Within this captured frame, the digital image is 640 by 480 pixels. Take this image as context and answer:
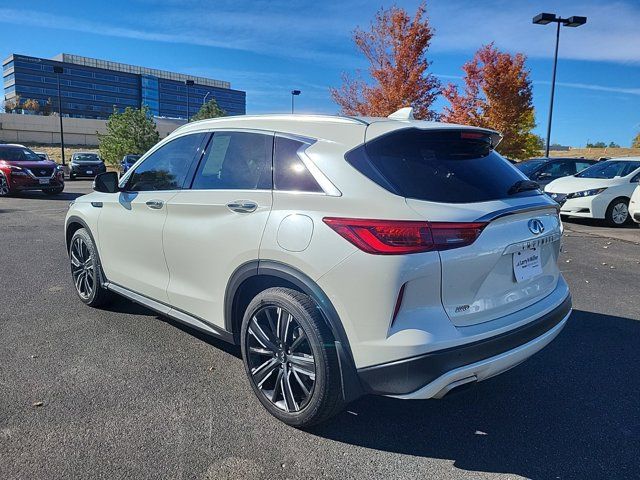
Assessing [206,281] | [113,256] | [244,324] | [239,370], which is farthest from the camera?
[113,256]

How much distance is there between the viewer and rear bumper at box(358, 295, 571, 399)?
234cm

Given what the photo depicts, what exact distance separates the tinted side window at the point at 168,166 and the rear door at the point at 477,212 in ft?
5.32

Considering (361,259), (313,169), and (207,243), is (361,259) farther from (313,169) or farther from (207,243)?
(207,243)

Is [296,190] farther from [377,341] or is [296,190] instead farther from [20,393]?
[20,393]

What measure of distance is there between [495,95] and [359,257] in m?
22.9

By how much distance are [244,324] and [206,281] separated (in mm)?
444

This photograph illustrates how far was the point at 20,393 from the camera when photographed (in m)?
3.17

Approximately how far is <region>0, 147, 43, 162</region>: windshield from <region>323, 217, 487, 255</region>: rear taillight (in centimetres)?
1798

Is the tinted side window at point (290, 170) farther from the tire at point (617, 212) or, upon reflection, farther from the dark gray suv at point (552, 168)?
the dark gray suv at point (552, 168)

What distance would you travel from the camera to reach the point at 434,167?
271 cm

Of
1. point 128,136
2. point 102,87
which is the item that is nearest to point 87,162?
point 128,136

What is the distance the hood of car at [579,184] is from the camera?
11.7 metres

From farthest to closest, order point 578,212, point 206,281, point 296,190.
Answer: point 578,212
point 206,281
point 296,190

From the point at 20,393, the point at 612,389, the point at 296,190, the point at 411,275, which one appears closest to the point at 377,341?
the point at 411,275
